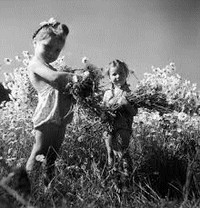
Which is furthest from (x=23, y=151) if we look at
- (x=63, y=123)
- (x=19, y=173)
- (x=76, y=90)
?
(x=19, y=173)

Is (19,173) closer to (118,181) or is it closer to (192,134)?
(118,181)

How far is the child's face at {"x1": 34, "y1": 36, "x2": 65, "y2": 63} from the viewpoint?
9.58 ft

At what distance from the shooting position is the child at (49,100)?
9.00 feet

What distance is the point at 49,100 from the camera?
110 inches

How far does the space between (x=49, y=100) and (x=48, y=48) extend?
0.44m

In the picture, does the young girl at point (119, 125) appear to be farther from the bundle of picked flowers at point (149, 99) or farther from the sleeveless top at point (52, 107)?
the sleeveless top at point (52, 107)

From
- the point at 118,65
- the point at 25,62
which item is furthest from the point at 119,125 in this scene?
the point at 25,62

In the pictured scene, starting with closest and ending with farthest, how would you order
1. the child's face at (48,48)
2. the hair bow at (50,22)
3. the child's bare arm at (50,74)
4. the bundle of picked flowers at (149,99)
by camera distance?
the child's bare arm at (50,74)
the child's face at (48,48)
the hair bow at (50,22)
the bundle of picked flowers at (149,99)

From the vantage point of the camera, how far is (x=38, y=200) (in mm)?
2414

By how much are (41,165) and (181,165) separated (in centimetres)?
151

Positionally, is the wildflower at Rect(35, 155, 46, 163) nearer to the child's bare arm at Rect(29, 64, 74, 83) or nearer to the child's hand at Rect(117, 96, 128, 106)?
the child's bare arm at Rect(29, 64, 74, 83)

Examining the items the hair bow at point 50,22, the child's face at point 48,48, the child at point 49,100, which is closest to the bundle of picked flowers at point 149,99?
the child at point 49,100

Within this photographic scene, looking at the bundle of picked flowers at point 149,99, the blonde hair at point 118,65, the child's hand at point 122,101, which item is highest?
the blonde hair at point 118,65

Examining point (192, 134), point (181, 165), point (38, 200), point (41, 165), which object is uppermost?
point (192, 134)
